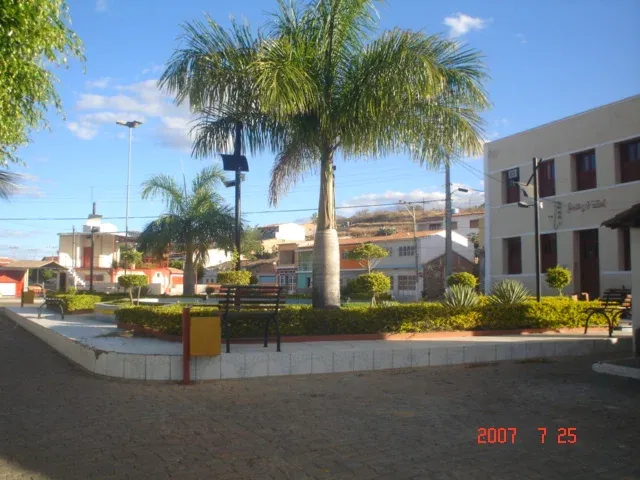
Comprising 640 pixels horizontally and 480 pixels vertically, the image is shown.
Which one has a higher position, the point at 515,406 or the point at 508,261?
the point at 508,261

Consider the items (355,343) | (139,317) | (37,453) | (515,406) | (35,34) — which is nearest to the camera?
(37,453)

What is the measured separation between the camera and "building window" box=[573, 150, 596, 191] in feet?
77.4

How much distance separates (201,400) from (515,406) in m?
3.58

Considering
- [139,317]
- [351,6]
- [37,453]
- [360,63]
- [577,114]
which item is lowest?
[37,453]

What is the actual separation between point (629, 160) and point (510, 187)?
246 inches

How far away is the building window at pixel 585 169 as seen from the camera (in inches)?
928

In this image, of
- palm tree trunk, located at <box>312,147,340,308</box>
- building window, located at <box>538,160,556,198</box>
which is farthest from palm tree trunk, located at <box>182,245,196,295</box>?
building window, located at <box>538,160,556,198</box>

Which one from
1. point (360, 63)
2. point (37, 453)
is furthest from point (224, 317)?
point (360, 63)

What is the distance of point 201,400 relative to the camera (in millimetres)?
6707

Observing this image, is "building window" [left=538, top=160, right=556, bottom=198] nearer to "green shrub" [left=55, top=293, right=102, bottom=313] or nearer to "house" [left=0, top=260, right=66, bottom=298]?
"green shrub" [left=55, top=293, right=102, bottom=313]

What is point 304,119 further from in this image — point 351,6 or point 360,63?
point 351,6

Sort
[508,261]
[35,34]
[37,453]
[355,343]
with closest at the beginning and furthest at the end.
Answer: [37,453] < [35,34] < [355,343] < [508,261]

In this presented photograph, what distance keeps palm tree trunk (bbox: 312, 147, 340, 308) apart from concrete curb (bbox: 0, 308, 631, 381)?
1933 millimetres
